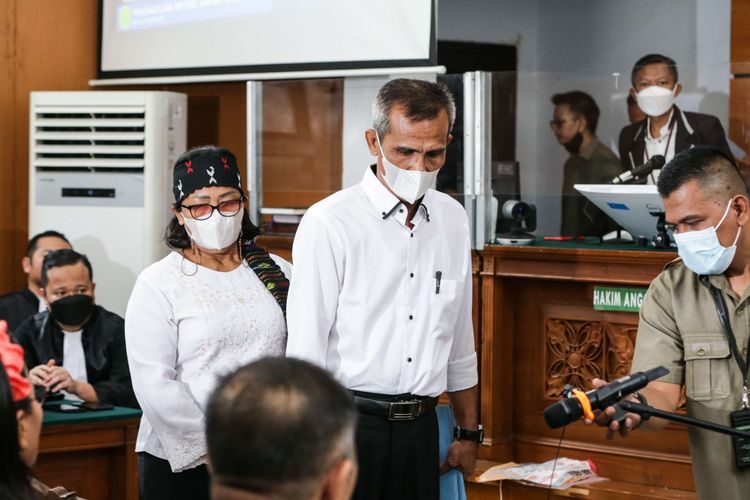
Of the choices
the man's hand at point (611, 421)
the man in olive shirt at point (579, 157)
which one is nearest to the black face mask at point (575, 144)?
the man in olive shirt at point (579, 157)

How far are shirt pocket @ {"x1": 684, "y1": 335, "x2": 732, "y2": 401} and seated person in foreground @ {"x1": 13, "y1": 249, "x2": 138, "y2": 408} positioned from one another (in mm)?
2247

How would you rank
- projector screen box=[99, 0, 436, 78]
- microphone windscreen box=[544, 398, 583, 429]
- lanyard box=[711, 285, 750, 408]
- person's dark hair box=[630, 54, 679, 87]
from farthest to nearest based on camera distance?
projector screen box=[99, 0, 436, 78] < person's dark hair box=[630, 54, 679, 87] < lanyard box=[711, 285, 750, 408] < microphone windscreen box=[544, 398, 583, 429]

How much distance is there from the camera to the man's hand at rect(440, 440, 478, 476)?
280 cm

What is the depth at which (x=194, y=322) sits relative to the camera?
2.64 meters

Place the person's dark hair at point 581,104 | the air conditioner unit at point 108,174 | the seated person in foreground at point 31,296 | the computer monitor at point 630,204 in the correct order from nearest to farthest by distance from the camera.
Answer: the computer monitor at point 630,204, the person's dark hair at point 581,104, the seated person in foreground at point 31,296, the air conditioner unit at point 108,174

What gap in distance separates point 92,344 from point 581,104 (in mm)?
2199

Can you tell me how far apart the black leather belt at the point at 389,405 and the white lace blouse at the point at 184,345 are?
→ 0.91ft

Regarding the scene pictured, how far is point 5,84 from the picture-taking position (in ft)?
18.6

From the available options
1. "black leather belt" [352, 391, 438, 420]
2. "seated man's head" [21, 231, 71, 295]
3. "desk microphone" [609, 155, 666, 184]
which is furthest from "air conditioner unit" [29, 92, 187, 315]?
"black leather belt" [352, 391, 438, 420]

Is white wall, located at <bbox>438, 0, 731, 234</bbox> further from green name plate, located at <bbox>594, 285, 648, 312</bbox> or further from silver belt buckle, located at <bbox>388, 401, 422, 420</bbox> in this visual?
silver belt buckle, located at <bbox>388, 401, 422, 420</bbox>

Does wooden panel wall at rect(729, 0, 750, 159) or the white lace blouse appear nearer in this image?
the white lace blouse

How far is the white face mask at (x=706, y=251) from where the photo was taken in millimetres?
2506

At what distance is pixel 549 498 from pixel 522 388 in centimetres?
50

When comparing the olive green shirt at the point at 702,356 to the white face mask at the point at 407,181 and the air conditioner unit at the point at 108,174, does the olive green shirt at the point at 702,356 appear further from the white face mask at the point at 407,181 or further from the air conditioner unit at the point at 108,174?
the air conditioner unit at the point at 108,174
